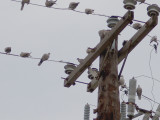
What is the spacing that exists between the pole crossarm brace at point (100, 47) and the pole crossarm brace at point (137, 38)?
30cm

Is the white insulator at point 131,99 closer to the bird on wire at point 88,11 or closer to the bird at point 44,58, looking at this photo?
the bird on wire at point 88,11

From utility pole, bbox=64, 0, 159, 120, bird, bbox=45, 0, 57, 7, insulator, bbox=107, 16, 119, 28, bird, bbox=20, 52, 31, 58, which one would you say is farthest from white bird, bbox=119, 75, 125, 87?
bird, bbox=45, 0, 57, 7

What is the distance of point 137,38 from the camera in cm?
1059

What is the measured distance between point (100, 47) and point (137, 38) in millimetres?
685

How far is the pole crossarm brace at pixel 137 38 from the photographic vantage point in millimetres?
10281

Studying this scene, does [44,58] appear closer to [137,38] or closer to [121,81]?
[121,81]

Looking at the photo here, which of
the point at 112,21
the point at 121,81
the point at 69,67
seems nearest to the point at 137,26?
the point at 112,21

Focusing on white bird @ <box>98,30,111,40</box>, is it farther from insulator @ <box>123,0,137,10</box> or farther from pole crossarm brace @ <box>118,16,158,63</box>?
insulator @ <box>123,0,137,10</box>

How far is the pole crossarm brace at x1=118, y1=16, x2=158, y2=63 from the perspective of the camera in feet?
33.7

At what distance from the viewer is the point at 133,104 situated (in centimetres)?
1011

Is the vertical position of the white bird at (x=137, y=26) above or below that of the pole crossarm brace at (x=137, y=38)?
above

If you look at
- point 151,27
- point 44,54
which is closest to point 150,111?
point 151,27

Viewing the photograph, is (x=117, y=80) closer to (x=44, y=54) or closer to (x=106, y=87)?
(x=106, y=87)

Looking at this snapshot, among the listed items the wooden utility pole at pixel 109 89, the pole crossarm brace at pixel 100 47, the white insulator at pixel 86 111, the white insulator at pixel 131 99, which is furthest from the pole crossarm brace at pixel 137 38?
the white insulator at pixel 86 111
